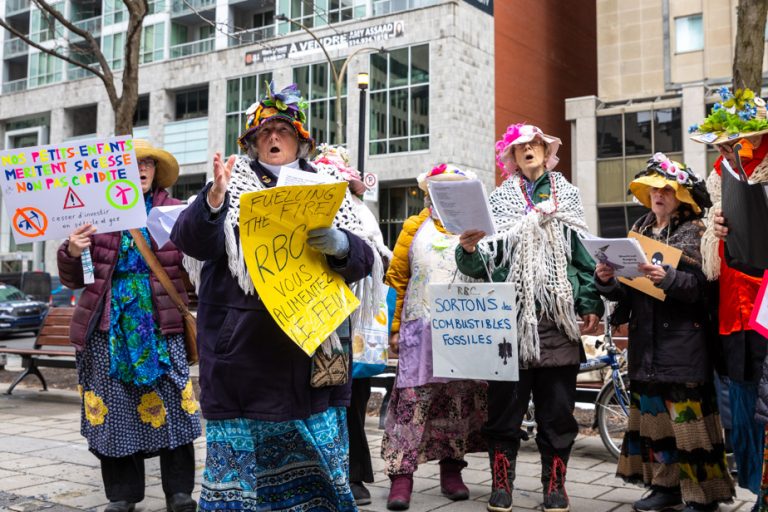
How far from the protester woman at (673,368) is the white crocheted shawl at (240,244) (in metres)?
1.40

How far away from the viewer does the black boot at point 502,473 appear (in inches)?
183

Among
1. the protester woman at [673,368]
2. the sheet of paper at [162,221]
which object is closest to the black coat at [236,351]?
the sheet of paper at [162,221]

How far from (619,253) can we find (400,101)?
95.1 ft

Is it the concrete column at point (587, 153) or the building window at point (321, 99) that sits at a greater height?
the building window at point (321, 99)

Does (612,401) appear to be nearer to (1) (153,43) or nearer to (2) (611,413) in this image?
(2) (611,413)

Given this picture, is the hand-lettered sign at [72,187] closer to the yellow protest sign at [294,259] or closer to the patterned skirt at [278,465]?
the yellow protest sign at [294,259]

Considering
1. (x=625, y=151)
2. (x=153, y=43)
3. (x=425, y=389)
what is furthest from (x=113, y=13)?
(x=425, y=389)

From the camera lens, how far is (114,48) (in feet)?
137


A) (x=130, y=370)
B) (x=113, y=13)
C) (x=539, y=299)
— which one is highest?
(x=113, y=13)

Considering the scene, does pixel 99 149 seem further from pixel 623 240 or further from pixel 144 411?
pixel 623 240

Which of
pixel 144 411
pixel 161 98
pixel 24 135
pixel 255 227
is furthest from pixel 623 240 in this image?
pixel 24 135

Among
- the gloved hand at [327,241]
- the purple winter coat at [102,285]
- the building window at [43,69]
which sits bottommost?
the purple winter coat at [102,285]

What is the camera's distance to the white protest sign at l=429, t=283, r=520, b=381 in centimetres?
448

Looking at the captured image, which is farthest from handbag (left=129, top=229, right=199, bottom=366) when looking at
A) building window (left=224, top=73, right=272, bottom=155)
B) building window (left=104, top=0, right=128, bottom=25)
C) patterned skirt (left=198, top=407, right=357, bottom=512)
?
building window (left=104, top=0, right=128, bottom=25)
